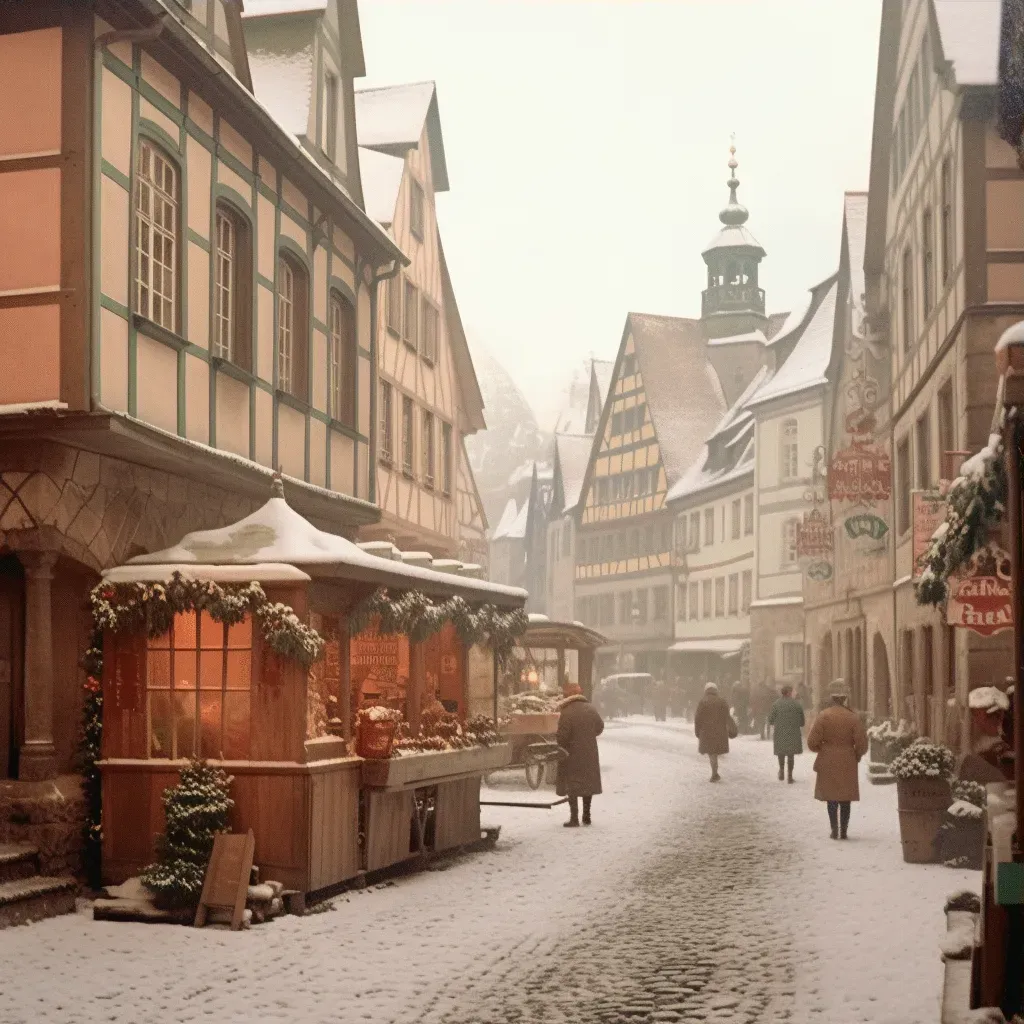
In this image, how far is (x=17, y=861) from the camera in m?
13.1

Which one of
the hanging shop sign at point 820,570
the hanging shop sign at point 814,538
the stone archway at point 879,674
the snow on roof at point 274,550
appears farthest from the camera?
the hanging shop sign at point 820,570

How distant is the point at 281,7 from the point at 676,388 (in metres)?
46.5

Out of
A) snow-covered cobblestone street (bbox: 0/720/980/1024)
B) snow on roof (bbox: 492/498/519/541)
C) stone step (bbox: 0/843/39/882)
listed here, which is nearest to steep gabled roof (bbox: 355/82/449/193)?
snow-covered cobblestone street (bbox: 0/720/980/1024)

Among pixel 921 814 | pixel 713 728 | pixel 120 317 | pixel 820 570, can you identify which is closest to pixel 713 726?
pixel 713 728

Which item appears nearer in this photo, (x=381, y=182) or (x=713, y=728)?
(x=713, y=728)

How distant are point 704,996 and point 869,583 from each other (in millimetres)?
25533

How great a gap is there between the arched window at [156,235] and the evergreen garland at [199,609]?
2537 millimetres

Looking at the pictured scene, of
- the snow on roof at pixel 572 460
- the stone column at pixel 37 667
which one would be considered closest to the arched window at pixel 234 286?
the stone column at pixel 37 667

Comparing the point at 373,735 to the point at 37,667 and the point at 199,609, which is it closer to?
the point at 199,609

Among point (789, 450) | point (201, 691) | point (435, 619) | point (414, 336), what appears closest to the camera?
point (201, 691)

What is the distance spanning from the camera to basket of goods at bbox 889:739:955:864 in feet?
53.3

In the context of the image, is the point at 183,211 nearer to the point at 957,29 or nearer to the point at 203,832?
the point at 203,832

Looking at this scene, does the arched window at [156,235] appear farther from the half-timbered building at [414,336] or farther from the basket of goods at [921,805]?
the half-timbered building at [414,336]

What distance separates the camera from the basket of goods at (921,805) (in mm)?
16250
